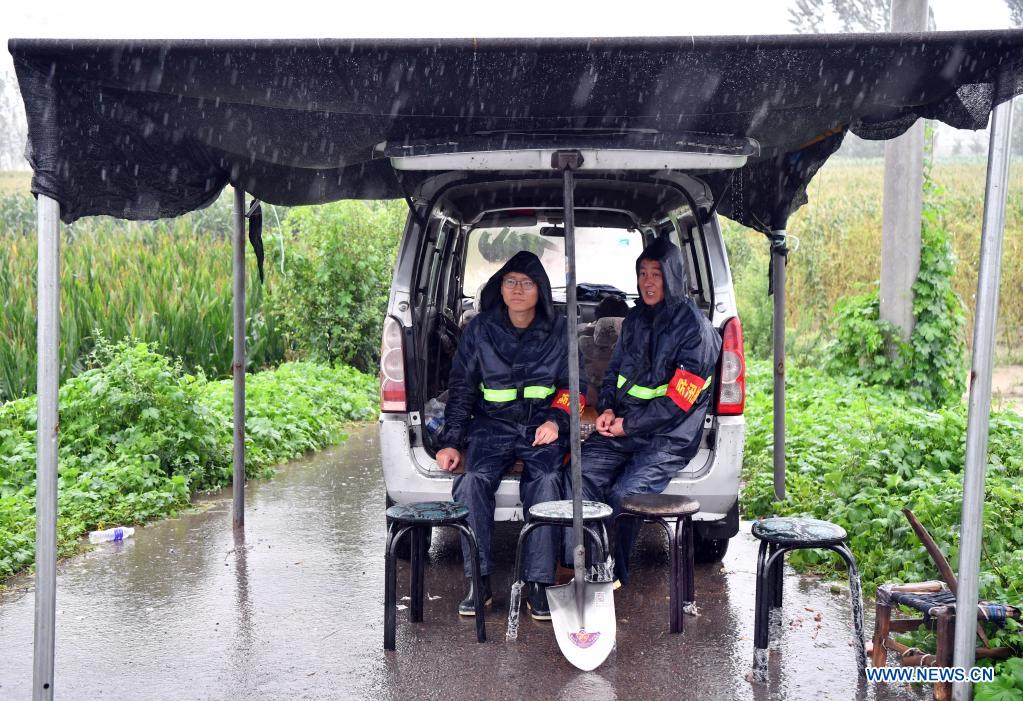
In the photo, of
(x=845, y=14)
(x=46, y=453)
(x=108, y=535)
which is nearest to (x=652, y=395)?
(x=46, y=453)

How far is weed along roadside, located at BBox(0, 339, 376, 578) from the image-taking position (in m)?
6.39

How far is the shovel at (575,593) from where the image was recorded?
14.0 ft

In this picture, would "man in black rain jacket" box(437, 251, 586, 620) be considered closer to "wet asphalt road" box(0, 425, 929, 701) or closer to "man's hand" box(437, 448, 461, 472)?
"man's hand" box(437, 448, 461, 472)

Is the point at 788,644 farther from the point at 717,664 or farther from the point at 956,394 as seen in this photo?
the point at 956,394

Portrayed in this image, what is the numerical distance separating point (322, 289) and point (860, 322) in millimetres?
6132

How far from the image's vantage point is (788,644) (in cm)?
448

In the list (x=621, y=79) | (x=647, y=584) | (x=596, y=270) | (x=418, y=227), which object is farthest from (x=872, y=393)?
(x=621, y=79)

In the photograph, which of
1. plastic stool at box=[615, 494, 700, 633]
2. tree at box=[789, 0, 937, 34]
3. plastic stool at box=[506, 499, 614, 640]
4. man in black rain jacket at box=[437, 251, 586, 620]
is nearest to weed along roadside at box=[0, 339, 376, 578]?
man in black rain jacket at box=[437, 251, 586, 620]

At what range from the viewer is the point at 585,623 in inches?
171

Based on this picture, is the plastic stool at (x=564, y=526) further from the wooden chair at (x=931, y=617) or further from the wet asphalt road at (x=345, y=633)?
the wooden chair at (x=931, y=617)

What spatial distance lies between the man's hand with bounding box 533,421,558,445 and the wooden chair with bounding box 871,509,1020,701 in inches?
65.1

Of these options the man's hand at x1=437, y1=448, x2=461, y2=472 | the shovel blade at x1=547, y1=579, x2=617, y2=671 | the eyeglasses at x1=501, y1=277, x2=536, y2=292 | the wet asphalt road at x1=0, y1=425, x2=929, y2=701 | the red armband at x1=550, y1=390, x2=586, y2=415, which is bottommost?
the wet asphalt road at x1=0, y1=425, x2=929, y2=701

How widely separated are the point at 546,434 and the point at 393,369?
83 centimetres

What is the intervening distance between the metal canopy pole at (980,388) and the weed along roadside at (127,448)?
187 inches
